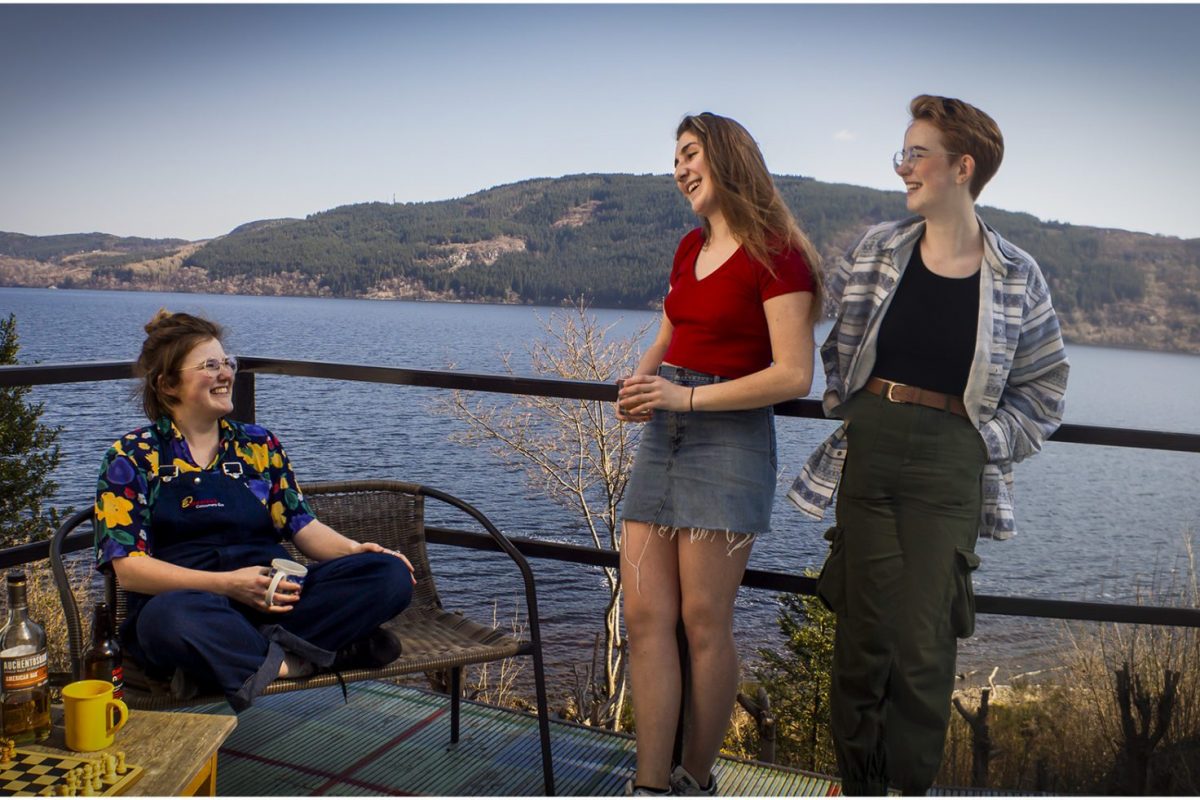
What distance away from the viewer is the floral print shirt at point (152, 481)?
2.03 m

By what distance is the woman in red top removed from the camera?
1.95 metres

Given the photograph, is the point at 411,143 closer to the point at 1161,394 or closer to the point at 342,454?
the point at 342,454

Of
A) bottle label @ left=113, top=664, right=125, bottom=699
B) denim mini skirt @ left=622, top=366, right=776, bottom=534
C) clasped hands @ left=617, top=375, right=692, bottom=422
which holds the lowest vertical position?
bottle label @ left=113, top=664, right=125, bottom=699

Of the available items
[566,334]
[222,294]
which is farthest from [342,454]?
[222,294]

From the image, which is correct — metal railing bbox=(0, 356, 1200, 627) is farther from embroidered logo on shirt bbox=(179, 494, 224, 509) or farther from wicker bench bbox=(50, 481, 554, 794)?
embroidered logo on shirt bbox=(179, 494, 224, 509)

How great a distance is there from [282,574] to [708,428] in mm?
986

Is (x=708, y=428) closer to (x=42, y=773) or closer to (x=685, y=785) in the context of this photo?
(x=685, y=785)

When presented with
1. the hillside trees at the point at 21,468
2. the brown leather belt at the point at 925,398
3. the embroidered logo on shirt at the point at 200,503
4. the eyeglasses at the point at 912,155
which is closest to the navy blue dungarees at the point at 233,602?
the embroidered logo on shirt at the point at 200,503

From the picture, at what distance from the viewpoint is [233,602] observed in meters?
2.09

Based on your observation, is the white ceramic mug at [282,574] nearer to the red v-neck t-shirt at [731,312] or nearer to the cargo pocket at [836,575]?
the red v-neck t-shirt at [731,312]

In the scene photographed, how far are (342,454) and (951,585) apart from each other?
28296mm

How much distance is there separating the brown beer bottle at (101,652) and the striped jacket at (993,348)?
1439 millimetres

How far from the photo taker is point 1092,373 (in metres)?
61.1

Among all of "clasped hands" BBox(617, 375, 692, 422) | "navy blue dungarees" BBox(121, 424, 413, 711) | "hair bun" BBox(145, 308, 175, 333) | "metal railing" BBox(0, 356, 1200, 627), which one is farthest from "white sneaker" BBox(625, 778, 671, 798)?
"hair bun" BBox(145, 308, 175, 333)
